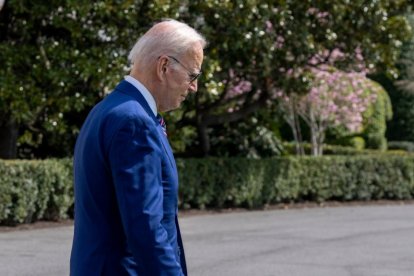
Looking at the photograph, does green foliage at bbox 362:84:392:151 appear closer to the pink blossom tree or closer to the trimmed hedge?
the pink blossom tree

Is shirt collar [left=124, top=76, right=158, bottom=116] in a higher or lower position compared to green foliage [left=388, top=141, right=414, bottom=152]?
higher

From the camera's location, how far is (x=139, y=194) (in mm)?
2938

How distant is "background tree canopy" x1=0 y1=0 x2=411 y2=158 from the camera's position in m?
Answer: 16.3

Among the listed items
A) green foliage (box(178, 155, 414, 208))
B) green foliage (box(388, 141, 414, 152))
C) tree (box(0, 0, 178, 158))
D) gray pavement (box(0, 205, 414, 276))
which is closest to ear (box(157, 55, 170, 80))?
gray pavement (box(0, 205, 414, 276))

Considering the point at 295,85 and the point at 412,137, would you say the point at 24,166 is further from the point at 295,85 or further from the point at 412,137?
the point at 412,137

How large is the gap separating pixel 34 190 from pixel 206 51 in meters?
4.60

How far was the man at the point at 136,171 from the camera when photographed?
295cm

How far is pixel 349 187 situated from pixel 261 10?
6.68m

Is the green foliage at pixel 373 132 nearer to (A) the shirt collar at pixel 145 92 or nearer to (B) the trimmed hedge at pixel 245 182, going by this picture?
(B) the trimmed hedge at pixel 245 182

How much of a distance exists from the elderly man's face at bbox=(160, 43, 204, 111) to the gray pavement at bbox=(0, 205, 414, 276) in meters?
6.73

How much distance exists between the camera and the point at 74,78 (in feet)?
54.2

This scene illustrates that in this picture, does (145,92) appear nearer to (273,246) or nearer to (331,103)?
(273,246)

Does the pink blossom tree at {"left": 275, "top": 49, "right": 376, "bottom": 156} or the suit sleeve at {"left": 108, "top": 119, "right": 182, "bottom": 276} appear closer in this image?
the suit sleeve at {"left": 108, "top": 119, "right": 182, "bottom": 276}

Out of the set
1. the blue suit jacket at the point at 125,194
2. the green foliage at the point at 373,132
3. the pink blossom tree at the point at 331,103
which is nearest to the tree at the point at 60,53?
the pink blossom tree at the point at 331,103
